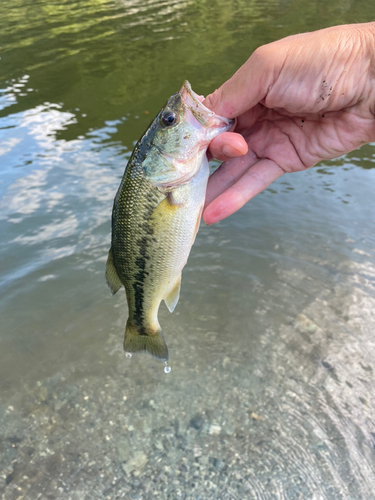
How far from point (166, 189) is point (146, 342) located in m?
1.30

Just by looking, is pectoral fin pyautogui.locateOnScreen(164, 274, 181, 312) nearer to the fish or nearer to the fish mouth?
the fish

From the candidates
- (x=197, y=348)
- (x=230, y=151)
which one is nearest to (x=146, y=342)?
(x=230, y=151)

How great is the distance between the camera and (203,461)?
3.63 m

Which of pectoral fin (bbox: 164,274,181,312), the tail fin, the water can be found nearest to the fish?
pectoral fin (bbox: 164,274,181,312)

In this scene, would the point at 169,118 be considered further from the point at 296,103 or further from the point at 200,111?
the point at 296,103

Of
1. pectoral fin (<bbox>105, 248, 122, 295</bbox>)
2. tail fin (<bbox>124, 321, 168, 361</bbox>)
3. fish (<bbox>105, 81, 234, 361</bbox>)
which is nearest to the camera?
fish (<bbox>105, 81, 234, 361</bbox>)

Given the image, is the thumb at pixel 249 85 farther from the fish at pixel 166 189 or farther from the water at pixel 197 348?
the water at pixel 197 348

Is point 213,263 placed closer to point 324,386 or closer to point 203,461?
point 324,386

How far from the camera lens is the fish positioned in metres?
2.43

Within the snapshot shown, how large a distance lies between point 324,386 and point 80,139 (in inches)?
293

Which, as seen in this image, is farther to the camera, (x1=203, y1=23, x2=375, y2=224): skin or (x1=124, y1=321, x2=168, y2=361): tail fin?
(x1=124, y1=321, x2=168, y2=361): tail fin

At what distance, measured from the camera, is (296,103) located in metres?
2.79

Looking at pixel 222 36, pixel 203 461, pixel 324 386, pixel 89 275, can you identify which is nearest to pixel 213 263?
pixel 89 275

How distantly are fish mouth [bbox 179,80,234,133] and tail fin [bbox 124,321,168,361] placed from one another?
1.60m
